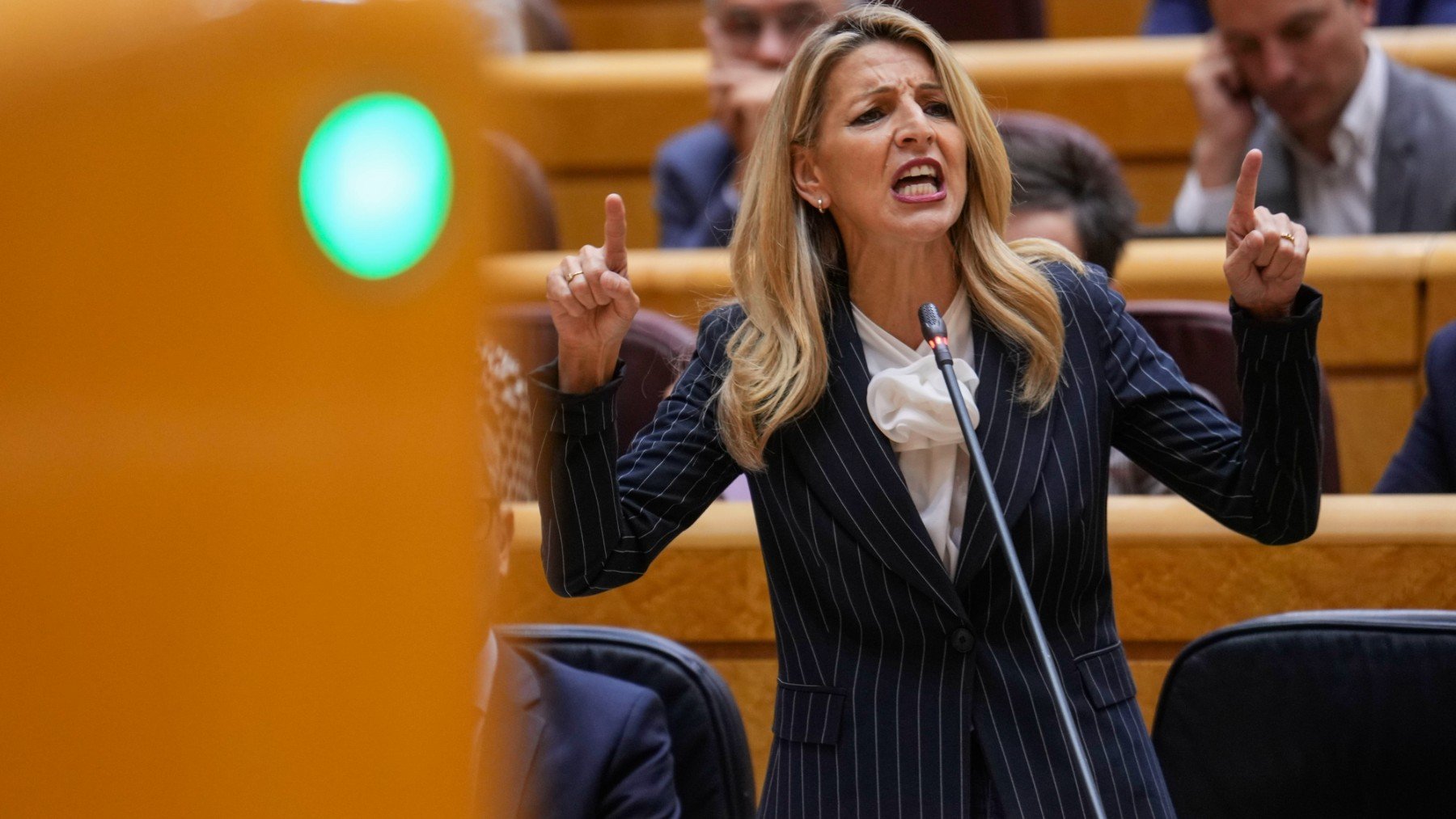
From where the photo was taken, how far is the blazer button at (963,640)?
2.36 feet

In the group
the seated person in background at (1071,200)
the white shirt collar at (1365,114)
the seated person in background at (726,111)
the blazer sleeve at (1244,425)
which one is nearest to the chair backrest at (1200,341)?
the seated person in background at (1071,200)

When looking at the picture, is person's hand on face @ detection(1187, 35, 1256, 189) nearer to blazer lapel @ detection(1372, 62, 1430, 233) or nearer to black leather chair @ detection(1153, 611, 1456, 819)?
blazer lapel @ detection(1372, 62, 1430, 233)

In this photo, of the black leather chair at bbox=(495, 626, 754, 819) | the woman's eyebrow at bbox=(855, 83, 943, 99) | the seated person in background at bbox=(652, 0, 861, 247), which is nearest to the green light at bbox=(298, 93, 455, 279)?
the woman's eyebrow at bbox=(855, 83, 943, 99)

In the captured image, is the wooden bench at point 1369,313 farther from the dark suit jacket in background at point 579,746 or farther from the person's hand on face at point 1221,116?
the dark suit jacket in background at point 579,746

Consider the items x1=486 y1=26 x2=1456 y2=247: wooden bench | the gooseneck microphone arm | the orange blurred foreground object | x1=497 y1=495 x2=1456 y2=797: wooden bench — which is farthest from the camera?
x1=486 y1=26 x2=1456 y2=247: wooden bench

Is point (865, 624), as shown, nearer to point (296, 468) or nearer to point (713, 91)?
point (296, 468)

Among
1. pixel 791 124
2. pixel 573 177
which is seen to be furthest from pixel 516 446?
pixel 573 177

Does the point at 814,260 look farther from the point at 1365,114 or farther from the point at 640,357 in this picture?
the point at 1365,114

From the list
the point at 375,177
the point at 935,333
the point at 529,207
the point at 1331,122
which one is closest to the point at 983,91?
the point at 1331,122

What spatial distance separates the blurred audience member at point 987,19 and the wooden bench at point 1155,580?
1079 millimetres

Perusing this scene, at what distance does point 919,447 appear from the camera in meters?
0.75

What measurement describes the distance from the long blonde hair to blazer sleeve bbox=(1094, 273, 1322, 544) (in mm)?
43

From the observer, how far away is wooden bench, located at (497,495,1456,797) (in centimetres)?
102

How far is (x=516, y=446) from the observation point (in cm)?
104
